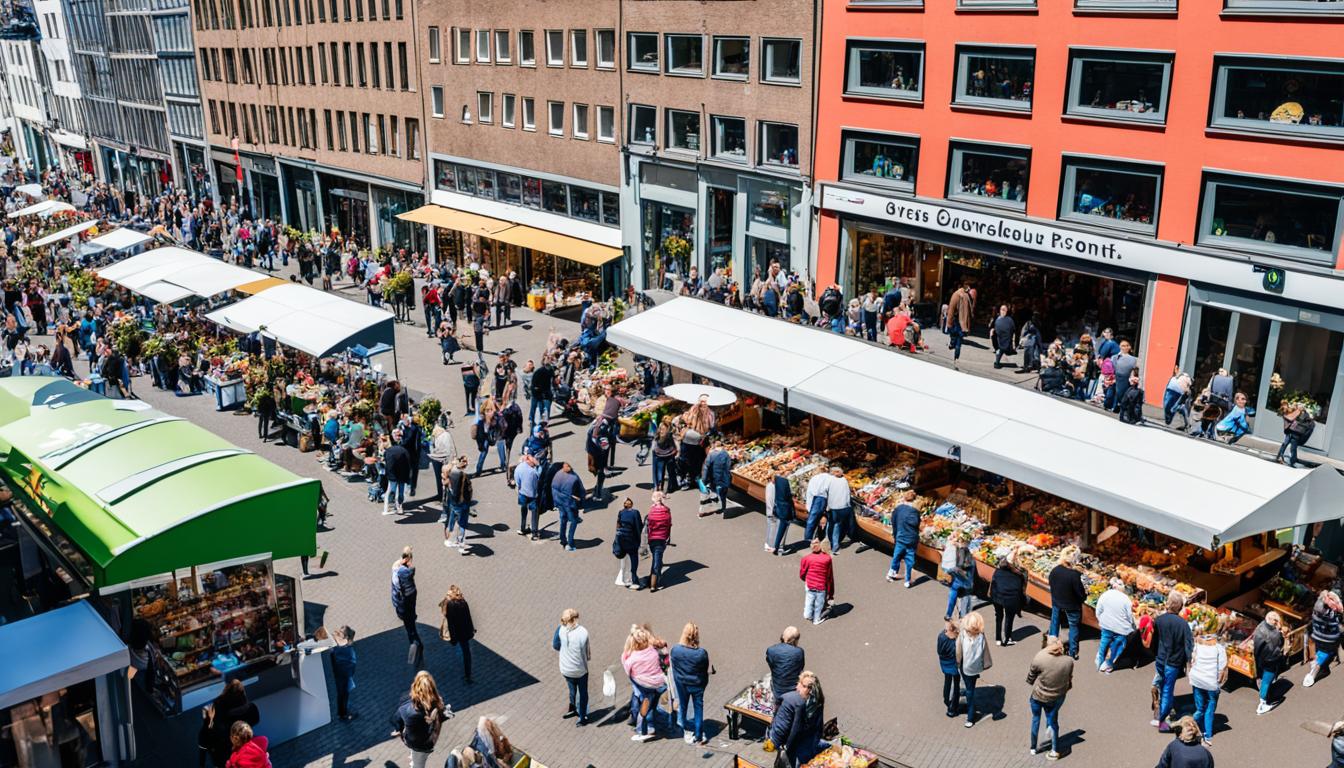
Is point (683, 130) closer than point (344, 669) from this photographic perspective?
No

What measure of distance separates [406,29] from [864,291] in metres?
24.0

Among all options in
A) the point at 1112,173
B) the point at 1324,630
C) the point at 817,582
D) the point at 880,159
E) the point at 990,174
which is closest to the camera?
the point at 1324,630

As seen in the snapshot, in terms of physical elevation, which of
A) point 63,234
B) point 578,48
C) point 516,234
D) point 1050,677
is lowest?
point 63,234

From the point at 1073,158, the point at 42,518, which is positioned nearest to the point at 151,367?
the point at 42,518

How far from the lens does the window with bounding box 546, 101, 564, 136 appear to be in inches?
1613

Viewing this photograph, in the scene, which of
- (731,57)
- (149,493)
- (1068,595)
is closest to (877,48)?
(731,57)

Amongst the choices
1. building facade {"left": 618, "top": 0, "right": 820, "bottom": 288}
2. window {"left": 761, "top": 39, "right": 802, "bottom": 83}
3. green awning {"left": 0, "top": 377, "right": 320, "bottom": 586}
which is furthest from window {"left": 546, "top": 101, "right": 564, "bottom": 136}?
green awning {"left": 0, "top": 377, "right": 320, "bottom": 586}

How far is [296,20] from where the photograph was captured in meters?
53.3

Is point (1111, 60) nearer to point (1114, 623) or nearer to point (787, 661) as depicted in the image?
point (1114, 623)

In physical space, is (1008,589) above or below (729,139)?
below

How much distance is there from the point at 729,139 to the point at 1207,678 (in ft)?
81.0

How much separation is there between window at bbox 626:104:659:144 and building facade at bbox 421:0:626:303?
60 centimetres

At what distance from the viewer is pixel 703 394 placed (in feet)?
74.4

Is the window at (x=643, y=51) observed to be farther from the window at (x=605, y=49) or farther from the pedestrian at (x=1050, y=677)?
the pedestrian at (x=1050, y=677)
